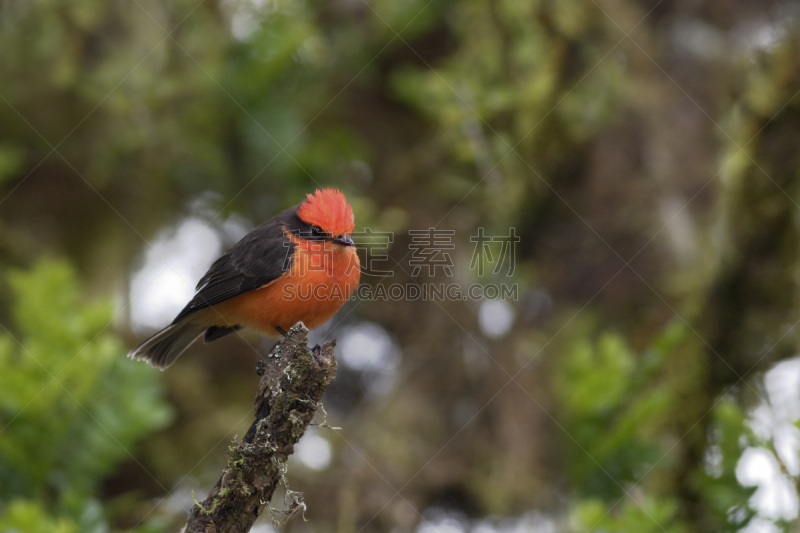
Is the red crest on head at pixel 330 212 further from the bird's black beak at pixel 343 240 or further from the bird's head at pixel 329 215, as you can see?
the bird's black beak at pixel 343 240

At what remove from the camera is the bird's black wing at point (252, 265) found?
16.3 ft

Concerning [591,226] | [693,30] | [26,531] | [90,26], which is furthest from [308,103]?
[26,531]

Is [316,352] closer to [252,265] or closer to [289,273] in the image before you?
[289,273]

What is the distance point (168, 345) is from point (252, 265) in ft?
3.97

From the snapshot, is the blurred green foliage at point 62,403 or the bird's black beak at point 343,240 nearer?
the bird's black beak at point 343,240

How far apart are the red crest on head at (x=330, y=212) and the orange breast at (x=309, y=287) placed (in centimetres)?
12

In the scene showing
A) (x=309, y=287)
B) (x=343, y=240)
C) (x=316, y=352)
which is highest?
(x=343, y=240)

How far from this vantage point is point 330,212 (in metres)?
4.86

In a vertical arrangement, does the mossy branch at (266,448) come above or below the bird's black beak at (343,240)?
below

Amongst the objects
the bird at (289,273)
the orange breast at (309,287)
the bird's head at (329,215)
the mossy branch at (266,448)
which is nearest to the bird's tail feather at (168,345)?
the bird at (289,273)

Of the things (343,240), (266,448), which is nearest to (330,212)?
(343,240)

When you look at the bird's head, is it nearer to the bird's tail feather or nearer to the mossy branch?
the bird's tail feather

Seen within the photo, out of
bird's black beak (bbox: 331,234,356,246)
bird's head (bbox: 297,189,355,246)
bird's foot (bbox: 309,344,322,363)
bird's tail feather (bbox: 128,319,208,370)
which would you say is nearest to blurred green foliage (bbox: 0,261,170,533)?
bird's tail feather (bbox: 128,319,208,370)

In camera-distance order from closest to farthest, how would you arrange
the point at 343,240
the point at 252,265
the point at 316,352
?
the point at 316,352
the point at 343,240
the point at 252,265
